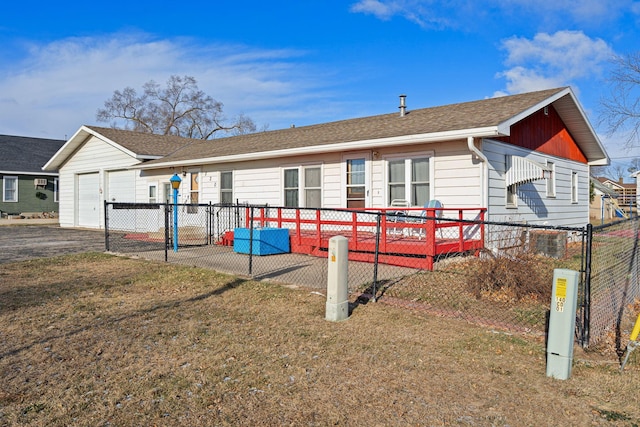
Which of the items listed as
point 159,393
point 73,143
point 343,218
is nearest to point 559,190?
point 343,218

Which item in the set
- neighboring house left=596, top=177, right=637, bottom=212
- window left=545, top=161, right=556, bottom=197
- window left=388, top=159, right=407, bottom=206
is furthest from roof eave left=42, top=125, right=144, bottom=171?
neighboring house left=596, top=177, right=637, bottom=212

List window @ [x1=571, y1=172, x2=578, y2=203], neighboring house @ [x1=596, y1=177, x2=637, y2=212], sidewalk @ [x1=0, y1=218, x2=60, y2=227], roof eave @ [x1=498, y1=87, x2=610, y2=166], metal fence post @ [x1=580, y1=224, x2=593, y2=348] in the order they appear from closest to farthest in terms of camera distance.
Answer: metal fence post @ [x1=580, y1=224, x2=593, y2=348] → roof eave @ [x1=498, y1=87, x2=610, y2=166] → window @ [x1=571, y1=172, x2=578, y2=203] → sidewalk @ [x1=0, y1=218, x2=60, y2=227] → neighboring house @ [x1=596, y1=177, x2=637, y2=212]

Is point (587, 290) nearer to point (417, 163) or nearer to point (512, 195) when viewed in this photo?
point (417, 163)

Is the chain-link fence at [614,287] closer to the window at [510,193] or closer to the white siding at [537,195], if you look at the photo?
the white siding at [537,195]

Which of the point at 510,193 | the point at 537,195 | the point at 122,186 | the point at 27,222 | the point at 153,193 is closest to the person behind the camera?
the point at 510,193

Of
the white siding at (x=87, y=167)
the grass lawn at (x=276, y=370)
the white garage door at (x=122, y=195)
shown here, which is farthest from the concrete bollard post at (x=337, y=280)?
the white siding at (x=87, y=167)

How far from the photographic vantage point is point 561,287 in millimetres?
4074

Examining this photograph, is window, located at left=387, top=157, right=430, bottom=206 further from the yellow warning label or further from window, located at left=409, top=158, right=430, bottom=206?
the yellow warning label

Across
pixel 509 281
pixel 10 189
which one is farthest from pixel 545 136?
pixel 10 189

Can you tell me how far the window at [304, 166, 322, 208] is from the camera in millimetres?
12570

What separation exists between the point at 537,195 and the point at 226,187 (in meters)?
9.10

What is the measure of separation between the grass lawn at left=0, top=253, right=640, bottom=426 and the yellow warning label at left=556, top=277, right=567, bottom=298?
654 mm

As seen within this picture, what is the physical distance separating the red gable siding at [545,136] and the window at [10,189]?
2861 cm

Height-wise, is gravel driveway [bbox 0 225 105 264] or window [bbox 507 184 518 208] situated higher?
window [bbox 507 184 518 208]
